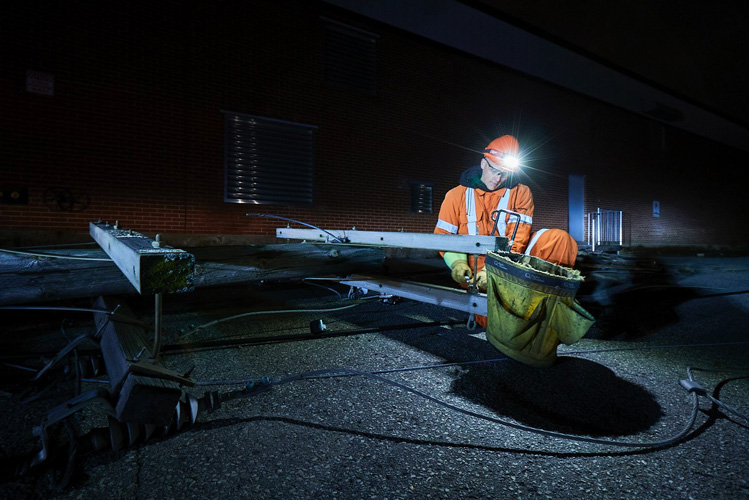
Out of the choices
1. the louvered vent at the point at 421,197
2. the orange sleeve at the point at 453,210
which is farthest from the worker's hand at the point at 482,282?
the louvered vent at the point at 421,197

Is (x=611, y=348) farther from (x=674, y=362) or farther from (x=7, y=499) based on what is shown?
(x=7, y=499)

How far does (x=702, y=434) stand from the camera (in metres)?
1.89

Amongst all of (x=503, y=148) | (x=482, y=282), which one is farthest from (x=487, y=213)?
(x=482, y=282)

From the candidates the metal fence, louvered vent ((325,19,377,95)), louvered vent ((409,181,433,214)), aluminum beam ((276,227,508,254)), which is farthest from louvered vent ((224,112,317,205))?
the metal fence

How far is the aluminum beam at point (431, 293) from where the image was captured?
283 cm

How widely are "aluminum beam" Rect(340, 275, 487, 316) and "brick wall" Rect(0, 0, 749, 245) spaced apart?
4669 mm

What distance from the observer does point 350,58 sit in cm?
877

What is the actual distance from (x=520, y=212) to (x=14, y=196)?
7.44 m

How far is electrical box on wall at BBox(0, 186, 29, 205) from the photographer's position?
579cm

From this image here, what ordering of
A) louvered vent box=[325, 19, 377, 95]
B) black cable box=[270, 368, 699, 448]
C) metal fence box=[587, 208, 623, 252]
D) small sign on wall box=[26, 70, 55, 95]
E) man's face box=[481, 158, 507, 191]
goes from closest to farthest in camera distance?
black cable box=[270, 368, 699, 448] < man's face box=[481, 158, 507, 191] < small sign on wall box=[26, 70, 55, 95] < louvered vent box=[325, 19, 377, 95] < metal fence box=[587, 208, 623, 252]

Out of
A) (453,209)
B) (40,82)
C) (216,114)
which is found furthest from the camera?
(216,114)

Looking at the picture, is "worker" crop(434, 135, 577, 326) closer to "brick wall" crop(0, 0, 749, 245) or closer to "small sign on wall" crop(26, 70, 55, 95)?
"brick wall" crop(0, 0, 749, 245)

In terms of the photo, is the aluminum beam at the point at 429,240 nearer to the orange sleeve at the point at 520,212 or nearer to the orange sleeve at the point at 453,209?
the orange sleeve at the point at 453,209

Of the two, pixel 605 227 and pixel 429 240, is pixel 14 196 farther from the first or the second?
pixel 605 227
